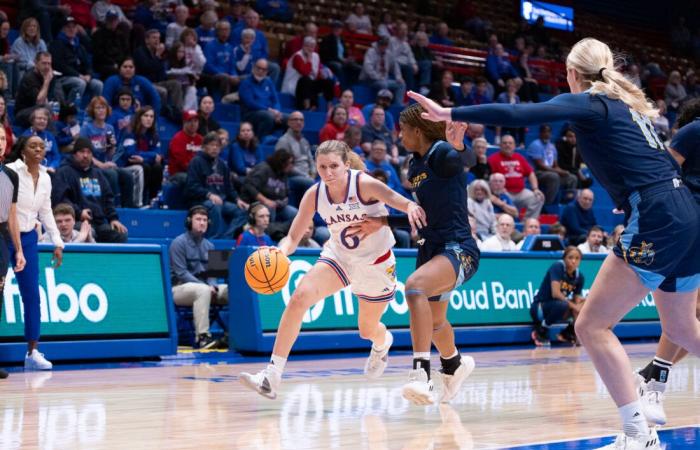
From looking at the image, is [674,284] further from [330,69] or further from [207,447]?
[330,69]

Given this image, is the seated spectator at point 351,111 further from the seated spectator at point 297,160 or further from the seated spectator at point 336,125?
the seated spectator at point 297,160

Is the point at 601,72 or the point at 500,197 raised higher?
the point at 601,72

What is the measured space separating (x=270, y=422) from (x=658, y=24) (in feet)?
95.6

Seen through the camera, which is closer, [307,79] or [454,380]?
[454,380]

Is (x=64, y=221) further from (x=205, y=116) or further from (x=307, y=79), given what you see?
(x=307, y=79)

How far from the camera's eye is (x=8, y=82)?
1405 centimetres

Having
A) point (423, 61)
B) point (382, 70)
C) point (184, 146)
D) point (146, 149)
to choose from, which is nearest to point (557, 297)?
point (184, 146)

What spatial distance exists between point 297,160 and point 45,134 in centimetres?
391

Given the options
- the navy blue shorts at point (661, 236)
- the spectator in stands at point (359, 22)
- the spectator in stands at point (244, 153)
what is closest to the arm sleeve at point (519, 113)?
the navy blue shorts at point (661, 236)

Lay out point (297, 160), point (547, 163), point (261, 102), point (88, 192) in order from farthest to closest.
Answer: point (547, 163)
point (261, 102)
point (297, 160)
point (88, 192)

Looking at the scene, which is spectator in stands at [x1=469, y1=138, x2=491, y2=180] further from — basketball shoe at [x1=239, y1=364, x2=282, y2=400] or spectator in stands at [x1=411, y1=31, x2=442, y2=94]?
basketball shoe at [x1=239, y1=364, x2=282, y2=400]

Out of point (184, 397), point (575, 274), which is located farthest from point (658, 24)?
point (184, 397)

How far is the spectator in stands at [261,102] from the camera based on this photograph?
16297mm

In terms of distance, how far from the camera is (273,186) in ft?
45.9
